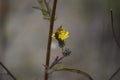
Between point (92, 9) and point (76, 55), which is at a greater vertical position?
point (92, 9)

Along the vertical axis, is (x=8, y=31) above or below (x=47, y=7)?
below

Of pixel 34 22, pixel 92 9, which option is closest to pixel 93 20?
pixel 92 9

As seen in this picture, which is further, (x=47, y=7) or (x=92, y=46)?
(x=92, y=46)

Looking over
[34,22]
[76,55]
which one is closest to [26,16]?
[34,22]

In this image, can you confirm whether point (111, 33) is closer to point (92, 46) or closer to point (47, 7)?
point (92, 46)

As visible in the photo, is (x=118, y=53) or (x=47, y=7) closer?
(x=47, y=7)

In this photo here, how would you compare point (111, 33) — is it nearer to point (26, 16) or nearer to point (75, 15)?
point (75, 15)
